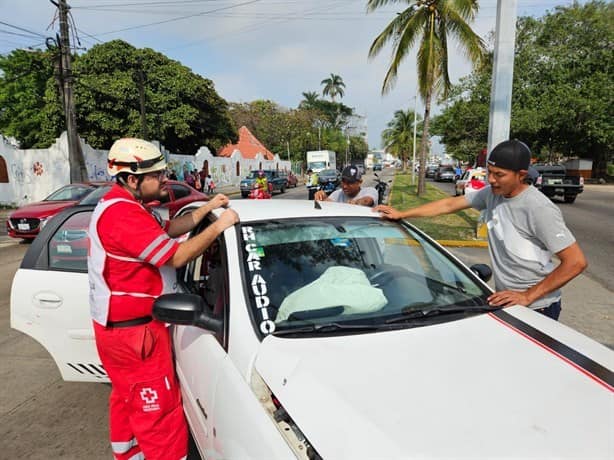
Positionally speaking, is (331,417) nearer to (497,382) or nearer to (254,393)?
(254,393)

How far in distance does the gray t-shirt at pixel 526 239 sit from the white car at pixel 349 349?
180 mm

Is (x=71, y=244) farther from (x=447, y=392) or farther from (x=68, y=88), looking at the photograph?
(x=68, y=88)

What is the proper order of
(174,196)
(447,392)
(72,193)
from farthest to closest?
1. (72,193)
2. (174,196)
3. (447,392)

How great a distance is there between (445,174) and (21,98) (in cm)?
3900

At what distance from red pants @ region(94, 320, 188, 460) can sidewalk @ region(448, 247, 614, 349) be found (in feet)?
13.7

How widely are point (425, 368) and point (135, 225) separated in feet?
4.67

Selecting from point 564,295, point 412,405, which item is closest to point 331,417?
point 412,405

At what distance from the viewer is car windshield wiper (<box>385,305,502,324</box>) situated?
198cm

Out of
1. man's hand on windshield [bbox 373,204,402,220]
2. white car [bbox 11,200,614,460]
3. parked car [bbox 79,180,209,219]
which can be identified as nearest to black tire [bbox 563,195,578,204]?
parked car [bbox 79,180,209,219]

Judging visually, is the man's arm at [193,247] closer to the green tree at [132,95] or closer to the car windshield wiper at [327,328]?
the car windshield wiper at [327,328]

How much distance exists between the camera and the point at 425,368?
5.17 ft

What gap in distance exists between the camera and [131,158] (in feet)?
6.81

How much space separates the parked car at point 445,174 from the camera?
1575 inches

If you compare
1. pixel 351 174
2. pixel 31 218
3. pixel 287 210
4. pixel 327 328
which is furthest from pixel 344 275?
pixel 31 218
